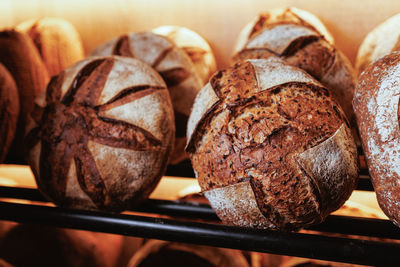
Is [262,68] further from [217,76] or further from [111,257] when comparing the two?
[111,257]

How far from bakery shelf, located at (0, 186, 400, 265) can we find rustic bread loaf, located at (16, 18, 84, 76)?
0.85 meters

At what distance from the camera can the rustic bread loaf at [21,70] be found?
1.28 meters

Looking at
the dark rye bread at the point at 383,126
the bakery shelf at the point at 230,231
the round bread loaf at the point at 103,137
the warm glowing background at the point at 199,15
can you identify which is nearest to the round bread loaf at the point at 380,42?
the warm glowing background at the point at 199,15

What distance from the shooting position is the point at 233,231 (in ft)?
2.36

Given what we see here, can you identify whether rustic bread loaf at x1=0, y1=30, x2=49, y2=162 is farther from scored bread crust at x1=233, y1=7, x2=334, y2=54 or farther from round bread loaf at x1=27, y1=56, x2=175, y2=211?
scored bread crust at x1=233, y1=7, x2=334, y2=54

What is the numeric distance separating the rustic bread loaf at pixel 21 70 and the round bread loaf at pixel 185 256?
0.62 metres

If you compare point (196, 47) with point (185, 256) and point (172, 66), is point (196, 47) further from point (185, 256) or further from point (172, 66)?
point (185, 256)

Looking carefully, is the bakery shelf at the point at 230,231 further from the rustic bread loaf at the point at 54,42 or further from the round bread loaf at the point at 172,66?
the rustic bread loaf at the point at 54,42

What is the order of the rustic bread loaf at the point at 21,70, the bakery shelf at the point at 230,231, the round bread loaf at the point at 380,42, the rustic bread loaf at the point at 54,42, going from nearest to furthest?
the bakery shelf at the point at 230,231 < the round bread loaf at the point at 380,42 < the rustic bread loaf at the point at 21,70 < the rustic bread loaf at the point at 54,42

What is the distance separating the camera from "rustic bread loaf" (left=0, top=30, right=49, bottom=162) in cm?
128

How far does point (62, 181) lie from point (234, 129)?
550 mm

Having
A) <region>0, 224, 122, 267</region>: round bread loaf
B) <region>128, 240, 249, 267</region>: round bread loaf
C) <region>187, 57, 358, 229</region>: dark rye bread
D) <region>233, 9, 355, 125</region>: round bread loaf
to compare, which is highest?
<region>233, 9, 355, 125</region>: round bread loaf

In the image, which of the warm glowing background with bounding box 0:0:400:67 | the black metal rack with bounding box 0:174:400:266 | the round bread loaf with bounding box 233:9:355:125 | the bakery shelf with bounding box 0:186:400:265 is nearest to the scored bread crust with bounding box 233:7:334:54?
the warm glowing background with bounding box 0:0:400:67

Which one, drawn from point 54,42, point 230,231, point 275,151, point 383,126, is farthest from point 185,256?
point 54,42
